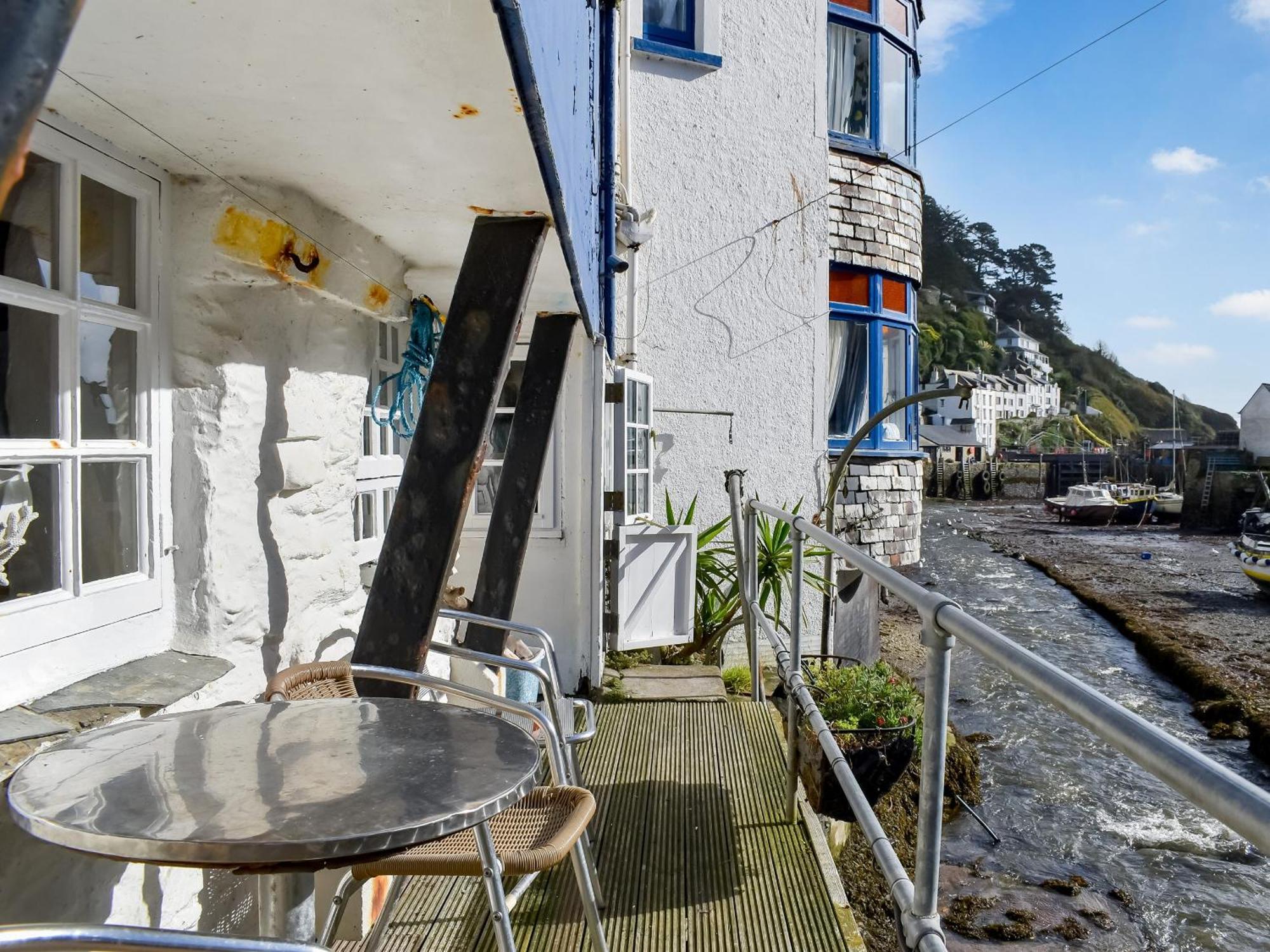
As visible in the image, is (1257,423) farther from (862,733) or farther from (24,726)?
(24,726)

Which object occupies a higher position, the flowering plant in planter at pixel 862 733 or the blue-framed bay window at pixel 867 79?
the blue-framed bay window at pixel 867 79

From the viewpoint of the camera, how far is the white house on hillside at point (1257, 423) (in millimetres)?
49781

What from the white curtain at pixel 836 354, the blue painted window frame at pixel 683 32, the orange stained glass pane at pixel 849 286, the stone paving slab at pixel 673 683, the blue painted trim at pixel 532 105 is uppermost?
the blue painted window frame at pixel 683 32

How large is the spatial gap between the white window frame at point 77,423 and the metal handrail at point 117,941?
0.99 metres

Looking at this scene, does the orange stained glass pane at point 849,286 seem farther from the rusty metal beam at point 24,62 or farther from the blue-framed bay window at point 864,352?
the rusty metal beam at point 24,62

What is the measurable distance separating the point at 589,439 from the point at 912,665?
706 cm

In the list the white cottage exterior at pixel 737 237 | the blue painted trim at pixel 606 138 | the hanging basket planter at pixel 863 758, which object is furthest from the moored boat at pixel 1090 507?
the hanging basket planter at pixel 863 758

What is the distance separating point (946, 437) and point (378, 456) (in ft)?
196

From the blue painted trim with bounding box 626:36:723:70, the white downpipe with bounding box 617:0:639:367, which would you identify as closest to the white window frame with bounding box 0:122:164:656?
the white downpipe with bounding box 617:0:639:367

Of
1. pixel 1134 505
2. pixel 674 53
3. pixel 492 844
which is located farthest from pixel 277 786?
pixel 1134 505

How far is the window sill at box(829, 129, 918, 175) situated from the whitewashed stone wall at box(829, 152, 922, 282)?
0.04 m

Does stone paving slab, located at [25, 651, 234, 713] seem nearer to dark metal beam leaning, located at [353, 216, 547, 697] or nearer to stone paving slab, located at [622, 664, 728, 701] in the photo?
dark metal beam leaning, located at [353, 216, 547, 697]

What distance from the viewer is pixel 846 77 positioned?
8750mm

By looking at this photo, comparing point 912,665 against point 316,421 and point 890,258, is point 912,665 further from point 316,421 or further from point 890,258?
point 316,421
